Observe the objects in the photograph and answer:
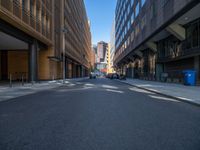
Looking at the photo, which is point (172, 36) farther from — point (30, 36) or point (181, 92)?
point (30, 36)

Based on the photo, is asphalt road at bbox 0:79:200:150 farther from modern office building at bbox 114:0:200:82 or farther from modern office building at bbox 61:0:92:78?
modern office building at bbox 61:0:92:78

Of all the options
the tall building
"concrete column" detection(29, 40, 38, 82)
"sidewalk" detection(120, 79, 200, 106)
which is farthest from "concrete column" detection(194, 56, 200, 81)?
"concrete column" detection(29, 40, 38, 82)

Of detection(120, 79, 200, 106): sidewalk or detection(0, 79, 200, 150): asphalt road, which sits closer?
detection(0, 79, 200, 150): asphalt road

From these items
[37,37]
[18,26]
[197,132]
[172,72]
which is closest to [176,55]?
[172,72]

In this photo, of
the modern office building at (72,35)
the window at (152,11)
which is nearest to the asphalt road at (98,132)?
the window at (152,11)

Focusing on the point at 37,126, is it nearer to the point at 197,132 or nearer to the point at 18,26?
the point at 197,132

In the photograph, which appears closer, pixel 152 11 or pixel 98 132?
pixel 98 132

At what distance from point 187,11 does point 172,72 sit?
37.6 feet

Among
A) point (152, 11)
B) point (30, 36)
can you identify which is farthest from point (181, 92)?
point (152, 11)

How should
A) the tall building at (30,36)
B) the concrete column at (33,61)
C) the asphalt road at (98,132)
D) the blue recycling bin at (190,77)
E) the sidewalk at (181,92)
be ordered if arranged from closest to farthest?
1. the asphalt road at (98,132)
2. the sidewalk at (181,92)
3. the tall building at (30,36)
4. the blue recycling bin at (190,77)
5. the concrete column at (33,61)

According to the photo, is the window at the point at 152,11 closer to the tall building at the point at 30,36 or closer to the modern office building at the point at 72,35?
the tall building at the point at 30,36

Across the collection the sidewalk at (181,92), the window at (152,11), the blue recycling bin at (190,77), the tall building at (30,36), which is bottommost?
the sidewalk at (181,92)

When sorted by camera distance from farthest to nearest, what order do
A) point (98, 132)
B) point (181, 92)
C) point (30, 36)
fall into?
point (30, 36) < point (181, 92) < point (98, 132)

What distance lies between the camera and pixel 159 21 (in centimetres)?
2638
